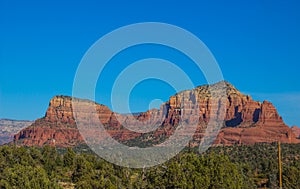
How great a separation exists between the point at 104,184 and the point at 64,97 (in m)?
146

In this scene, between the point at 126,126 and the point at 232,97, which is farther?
the point at 232,97

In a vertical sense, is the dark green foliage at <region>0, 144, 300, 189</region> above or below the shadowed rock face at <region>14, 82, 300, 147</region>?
below

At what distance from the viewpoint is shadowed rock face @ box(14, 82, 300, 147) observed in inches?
5354

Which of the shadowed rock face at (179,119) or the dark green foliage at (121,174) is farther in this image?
the shadowed rock face at (179,119)

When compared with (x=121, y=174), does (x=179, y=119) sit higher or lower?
higher

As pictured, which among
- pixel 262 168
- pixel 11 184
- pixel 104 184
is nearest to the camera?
pixel 11 184

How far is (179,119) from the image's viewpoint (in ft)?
512

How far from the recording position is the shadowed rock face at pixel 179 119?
136 m

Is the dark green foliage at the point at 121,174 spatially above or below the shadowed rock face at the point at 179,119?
below

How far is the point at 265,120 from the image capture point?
14750cm

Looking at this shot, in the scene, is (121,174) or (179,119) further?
(179,119)

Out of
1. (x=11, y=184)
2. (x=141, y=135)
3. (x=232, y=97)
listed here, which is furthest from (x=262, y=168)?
(x=232, y=97)

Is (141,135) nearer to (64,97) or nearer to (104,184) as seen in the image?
(64,97)

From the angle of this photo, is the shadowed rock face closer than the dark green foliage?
No
